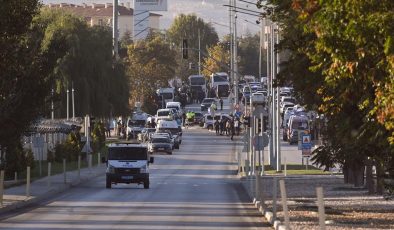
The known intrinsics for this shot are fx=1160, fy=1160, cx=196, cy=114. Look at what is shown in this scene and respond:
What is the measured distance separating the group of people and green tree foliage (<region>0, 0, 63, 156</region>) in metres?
61.2

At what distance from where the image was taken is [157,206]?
36.8 meters

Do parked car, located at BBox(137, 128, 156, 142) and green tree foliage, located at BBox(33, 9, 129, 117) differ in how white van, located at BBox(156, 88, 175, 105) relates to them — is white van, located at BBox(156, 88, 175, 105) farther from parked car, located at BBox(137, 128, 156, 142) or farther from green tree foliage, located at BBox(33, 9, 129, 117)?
green tree foliage, located at BBox(33, 9, 129, 117)

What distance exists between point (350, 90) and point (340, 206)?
14.4 m

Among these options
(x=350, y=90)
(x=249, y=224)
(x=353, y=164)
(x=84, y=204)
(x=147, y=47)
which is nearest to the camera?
(x=350, y=90)

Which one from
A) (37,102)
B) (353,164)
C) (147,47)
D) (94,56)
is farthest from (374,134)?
(147,47)

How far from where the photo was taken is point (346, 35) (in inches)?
626

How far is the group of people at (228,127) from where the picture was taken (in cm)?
10369

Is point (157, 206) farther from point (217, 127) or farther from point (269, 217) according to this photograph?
point (217, 127)

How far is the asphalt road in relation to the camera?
29094mm

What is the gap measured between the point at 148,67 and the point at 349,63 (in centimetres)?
12627

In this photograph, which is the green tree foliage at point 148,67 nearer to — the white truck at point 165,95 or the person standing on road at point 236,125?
the white truck at point 165,95

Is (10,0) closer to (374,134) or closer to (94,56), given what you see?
(374,134)

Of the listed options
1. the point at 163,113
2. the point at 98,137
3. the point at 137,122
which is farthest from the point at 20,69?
the point at 163,113

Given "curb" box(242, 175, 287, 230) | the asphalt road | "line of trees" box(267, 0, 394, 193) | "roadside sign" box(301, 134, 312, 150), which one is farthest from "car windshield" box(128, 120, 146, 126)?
"line of trees" box(267, 0, 394, 193)
